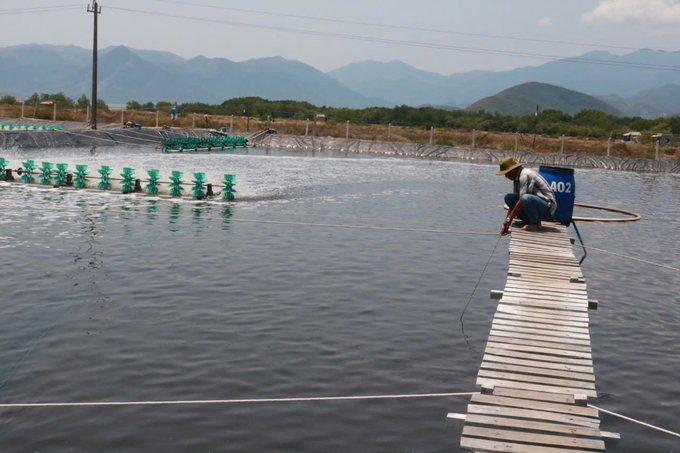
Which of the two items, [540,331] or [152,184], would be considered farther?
[152,184]

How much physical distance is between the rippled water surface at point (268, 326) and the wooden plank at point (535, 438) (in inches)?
45.0

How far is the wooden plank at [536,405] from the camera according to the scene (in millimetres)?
7383

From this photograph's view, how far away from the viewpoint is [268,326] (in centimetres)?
1175

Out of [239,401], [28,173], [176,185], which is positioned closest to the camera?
[239,401]

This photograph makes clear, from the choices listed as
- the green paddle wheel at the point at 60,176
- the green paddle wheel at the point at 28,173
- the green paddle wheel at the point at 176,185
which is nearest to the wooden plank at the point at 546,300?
the green paddle wheel at the point at 176,185

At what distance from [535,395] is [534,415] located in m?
0.51

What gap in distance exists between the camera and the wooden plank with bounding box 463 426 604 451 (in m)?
6.71

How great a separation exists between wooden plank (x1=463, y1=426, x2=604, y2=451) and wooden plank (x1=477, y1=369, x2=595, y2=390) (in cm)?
122

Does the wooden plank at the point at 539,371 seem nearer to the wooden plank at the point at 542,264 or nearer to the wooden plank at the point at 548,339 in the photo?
the wooden plank at the point at 548,339

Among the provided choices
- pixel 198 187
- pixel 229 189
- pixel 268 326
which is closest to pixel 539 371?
pixel 268 326

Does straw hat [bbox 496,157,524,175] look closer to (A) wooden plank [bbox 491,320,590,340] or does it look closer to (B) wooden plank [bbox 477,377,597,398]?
(A) wooden plank [bbox 491,320,590,340]

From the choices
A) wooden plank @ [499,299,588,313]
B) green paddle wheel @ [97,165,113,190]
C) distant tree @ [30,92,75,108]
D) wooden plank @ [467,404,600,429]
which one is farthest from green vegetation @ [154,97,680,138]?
wooden plank @ [467,404,600,429]

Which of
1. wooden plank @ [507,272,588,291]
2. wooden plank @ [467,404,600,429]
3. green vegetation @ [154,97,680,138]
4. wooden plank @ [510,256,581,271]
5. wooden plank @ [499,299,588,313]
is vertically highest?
green vegetation @ [154,97,680,138]

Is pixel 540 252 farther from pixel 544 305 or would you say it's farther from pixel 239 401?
pixel 239 401
